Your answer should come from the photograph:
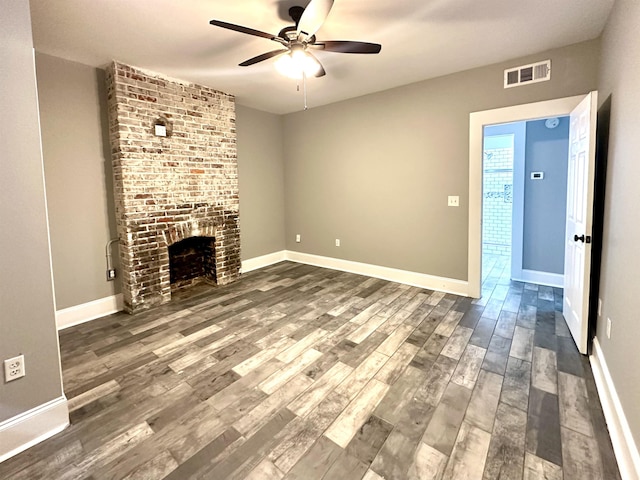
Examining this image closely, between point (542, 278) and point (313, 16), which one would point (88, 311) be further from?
point (542, 278)

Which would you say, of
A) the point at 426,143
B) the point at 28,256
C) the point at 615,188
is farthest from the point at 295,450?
the point at 426,143

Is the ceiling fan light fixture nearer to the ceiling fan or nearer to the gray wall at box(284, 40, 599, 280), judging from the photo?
the ceiling fan

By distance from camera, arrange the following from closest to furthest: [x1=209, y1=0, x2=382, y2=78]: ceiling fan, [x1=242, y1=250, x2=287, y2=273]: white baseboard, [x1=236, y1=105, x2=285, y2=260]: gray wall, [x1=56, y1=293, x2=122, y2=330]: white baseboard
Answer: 1. [x1=209, y1=0, x2=382, y2=78]: ceiling fan
2. [x1=56, y1=293, x2=122, y2=330]: white baseboard
3. [x1=236, y1=105, x2=285, y2=260]: gray wall
4. [x1=242, y1=250, x2=287, y2=273]: white baseboard

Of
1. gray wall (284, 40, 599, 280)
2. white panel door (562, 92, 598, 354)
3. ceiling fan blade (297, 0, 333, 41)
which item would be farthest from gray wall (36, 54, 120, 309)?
white panel door (562, 92, 598, 354)

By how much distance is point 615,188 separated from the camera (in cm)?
208

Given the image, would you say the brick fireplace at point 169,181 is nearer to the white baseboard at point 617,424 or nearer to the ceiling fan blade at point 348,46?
the ceiling fan blade at point 348,46

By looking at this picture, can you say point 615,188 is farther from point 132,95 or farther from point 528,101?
point 132,95

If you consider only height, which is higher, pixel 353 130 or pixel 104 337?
pixel 353 130

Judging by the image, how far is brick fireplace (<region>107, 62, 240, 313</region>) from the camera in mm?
3357

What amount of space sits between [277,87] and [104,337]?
3424mm

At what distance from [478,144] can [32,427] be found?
4393mm

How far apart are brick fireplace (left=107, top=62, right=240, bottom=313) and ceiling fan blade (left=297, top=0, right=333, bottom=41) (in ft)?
7.05

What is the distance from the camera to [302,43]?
235cm

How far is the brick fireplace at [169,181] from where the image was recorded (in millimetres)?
3357
